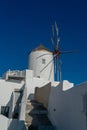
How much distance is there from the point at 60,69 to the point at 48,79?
3.61 meters

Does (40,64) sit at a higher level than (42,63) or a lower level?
lower

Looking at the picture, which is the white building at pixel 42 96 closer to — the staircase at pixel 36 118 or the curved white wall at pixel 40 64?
the curved white wall at pixel 40 64

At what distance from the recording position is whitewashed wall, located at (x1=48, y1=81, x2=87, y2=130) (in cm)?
2014

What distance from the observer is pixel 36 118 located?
26.7 metres

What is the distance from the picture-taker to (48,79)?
38.6 meters

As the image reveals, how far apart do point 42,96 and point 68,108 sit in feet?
28.5

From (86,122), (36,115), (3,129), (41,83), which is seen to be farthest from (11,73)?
(86,122)

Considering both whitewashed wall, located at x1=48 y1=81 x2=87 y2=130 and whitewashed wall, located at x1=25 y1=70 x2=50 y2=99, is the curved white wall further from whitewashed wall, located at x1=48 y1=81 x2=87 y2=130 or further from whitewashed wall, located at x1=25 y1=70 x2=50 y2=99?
whitewashed wall, located at x1=48 y1=81 x2=87 y2=130

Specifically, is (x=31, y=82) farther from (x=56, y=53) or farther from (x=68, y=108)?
(x=68, y=108)

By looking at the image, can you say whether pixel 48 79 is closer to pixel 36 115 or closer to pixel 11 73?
pixel 11 73

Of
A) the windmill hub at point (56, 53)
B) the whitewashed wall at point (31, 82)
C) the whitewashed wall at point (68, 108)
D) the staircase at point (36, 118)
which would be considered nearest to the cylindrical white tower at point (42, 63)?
the windmill hub at point (56, 53)

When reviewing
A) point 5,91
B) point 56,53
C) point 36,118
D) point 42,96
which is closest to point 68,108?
point 36,118

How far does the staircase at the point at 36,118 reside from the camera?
24.9 meters

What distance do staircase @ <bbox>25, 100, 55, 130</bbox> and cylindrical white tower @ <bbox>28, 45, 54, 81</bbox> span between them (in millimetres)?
9140
